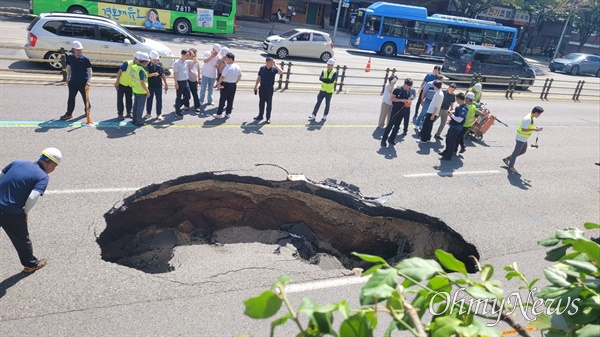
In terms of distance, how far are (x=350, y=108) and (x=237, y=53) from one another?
996 centimetres

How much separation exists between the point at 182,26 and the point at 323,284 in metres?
22.1

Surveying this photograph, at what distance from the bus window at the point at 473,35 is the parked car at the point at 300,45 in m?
10.9

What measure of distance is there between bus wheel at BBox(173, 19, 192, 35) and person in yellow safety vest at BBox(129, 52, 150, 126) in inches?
613

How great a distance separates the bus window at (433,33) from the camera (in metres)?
29.0

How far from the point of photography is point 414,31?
29.2 meters

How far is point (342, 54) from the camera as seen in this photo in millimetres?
28578

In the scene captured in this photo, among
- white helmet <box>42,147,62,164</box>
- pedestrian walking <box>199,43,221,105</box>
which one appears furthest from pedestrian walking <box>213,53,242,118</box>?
white helmet <box>42,147,62,164</box>

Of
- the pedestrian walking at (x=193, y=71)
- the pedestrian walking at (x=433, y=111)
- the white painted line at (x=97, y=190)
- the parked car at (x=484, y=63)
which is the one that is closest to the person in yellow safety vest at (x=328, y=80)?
the pedestrian walking at (x=433, y=111)

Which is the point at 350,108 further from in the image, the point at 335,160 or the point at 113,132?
the point at 113,132

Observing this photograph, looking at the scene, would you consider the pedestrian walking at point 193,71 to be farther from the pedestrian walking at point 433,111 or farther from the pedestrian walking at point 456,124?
the pedestrian walking at point 456,124

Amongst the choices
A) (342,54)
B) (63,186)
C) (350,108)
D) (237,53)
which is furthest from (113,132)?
(342,54)

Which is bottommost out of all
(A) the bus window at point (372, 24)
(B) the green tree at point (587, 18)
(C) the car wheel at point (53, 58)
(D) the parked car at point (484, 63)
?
(C) the car wheel at point (53, 58)

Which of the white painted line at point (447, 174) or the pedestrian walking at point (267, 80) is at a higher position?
the pedestrian walking at point (267, 80)

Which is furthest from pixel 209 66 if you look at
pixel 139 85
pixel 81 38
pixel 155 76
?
pixel 81 38
